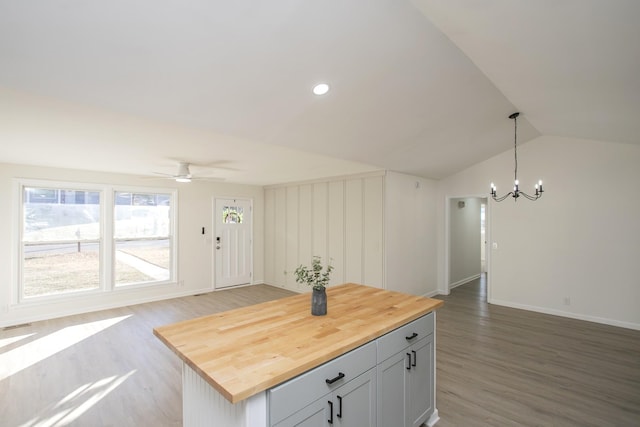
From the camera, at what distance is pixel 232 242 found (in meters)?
6.87

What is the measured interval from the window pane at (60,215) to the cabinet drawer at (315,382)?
214 inches

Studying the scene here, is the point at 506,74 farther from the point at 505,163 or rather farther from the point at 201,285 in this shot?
the point at 201,285

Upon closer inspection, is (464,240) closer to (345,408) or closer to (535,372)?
(535,372)

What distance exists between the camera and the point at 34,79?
1857 mm

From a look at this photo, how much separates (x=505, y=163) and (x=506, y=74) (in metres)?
3.24

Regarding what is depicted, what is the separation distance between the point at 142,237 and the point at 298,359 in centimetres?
540

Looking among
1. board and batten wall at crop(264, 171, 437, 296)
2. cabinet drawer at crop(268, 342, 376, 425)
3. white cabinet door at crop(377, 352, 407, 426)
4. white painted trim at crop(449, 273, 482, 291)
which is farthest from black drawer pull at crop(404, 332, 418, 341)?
white painted trim at crop(449, 273, 482, 291)

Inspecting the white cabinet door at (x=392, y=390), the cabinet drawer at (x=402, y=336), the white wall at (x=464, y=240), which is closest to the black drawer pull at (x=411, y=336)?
the cabinet drawer at (x=402, y=336)

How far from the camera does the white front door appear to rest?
261 inches

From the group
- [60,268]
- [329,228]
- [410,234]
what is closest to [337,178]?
[329,228]

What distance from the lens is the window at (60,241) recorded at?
4699 mm

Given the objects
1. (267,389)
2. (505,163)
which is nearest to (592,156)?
(505,163)

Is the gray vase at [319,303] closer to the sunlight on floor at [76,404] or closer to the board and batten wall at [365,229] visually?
the sunlight on floor at [76,404]

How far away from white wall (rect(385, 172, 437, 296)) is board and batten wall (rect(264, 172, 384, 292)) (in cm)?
18
